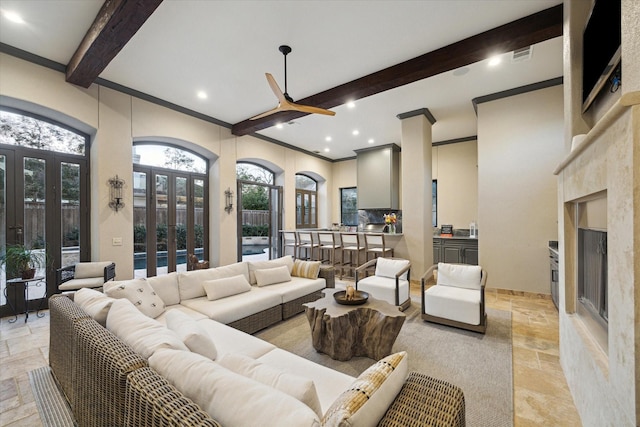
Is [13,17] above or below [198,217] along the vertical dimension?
above

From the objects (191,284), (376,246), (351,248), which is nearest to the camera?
(191,284)

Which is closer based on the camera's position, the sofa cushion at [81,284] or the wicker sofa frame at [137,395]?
the wicker sofa frame at [137,395]

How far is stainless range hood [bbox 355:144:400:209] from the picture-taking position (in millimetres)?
7621

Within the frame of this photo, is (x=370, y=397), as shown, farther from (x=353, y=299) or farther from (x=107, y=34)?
(x=107, y=34)

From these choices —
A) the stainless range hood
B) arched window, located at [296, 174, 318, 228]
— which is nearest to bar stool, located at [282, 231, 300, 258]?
arched window, located at [296, 174, 318, 228]

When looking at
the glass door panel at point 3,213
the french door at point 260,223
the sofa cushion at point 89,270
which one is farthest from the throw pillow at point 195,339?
the french door at point 260,223

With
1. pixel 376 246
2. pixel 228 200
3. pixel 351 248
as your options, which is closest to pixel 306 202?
pixel 228 200

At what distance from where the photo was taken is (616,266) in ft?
4.01

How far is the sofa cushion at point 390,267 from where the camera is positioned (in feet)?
13.0

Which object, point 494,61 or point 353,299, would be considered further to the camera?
point 494,61

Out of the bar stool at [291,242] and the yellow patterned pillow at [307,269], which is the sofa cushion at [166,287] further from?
the bar stool at [291,242]

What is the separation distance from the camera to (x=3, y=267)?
360 centimetres

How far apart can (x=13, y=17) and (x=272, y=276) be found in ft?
13.4

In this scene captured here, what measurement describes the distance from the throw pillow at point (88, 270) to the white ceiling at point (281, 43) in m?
2.84
